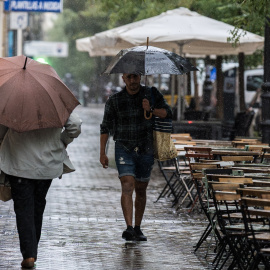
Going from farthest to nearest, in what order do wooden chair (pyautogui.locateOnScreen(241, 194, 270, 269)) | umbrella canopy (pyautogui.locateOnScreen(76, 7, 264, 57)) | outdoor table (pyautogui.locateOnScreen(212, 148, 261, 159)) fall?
umbrella canopy (pyautogui.locateOnScreen(76, 7, 264, 57)) → outdoor table (pyautogui.locateOnScreen(212, 148, 261, 159)) → wooden chair (pyautogui.locateOnScreen(241, 194, 270, 269))

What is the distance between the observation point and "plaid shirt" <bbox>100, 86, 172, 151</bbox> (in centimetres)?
907

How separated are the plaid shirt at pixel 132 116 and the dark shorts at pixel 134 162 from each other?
6 centimetres

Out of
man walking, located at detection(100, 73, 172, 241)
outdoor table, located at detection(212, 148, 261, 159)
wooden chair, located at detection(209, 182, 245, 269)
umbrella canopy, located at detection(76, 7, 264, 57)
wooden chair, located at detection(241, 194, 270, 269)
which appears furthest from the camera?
umbrella canopy, located at detection(76, 7, 264, 57)

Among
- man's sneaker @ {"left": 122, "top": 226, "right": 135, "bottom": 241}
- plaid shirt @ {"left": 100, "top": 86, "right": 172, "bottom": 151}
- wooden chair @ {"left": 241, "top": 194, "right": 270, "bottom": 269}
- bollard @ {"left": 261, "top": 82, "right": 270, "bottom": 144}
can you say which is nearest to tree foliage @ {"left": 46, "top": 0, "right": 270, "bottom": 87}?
bollard @ {"left": 261, "top": 82, "right": 270, "bottom": 144}

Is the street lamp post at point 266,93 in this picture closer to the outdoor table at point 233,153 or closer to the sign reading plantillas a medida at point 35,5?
the outdoor table at point 233,153

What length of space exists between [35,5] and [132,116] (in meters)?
12.6

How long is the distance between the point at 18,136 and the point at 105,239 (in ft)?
7.01

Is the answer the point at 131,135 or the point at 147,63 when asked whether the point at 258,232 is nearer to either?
the point at 131,135

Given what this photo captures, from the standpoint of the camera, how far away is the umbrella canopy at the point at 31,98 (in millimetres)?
7137

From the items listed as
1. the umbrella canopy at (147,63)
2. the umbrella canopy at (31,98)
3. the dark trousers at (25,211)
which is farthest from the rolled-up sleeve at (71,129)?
the umbrella canopy at (147,63)

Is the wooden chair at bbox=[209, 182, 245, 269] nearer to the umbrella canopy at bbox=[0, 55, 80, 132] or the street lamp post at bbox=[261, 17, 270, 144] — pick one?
the umbrella canopy at bbox=[0, 55, 80, 132]

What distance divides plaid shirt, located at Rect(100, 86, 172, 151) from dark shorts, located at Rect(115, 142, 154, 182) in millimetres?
60

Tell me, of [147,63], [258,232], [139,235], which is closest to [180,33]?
[147,63]

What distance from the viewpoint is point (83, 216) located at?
1078 centimetres
